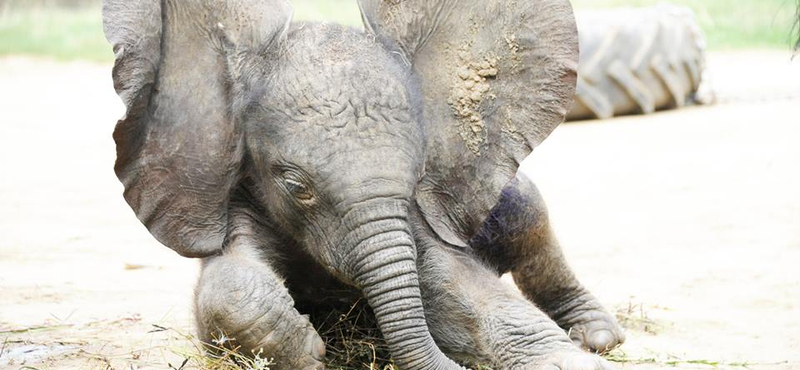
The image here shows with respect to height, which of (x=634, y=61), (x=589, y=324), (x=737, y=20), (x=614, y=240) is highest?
(x=589, y=324)

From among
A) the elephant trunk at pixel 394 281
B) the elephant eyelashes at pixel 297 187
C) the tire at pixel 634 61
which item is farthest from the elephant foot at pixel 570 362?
the tire at pixel 634 61

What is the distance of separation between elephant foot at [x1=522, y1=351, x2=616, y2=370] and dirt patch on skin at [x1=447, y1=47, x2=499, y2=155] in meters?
0.77

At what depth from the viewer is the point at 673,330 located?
17.9 ft

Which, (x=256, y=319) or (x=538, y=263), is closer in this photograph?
(x=256, y=319)

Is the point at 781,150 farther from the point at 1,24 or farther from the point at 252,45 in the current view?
the point at 1,24

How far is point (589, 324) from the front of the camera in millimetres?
5105

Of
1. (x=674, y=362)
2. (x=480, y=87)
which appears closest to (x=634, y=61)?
(x=674, y=362)

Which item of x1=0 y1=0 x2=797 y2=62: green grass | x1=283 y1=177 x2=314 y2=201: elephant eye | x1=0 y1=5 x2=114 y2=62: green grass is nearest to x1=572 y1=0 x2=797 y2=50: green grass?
x1=0 y1=0 x2=797 y2=62: green grass

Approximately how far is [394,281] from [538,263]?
1.34 m

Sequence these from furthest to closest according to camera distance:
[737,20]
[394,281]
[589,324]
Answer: [737,20] < [589,324] < [394,281]

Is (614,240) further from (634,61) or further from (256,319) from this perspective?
(634,61)

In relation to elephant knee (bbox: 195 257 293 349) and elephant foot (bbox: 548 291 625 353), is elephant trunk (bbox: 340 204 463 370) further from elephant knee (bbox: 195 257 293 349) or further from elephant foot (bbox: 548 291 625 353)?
elephant foot (bbox: 548 291 625 353)

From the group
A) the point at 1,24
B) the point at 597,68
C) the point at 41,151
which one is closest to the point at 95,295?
the point at 41,151

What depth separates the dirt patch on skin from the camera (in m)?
4.44
